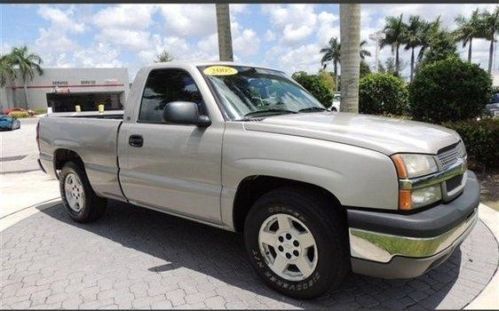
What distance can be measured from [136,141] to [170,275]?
54.5 inches

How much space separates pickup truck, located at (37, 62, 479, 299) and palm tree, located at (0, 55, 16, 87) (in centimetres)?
5321

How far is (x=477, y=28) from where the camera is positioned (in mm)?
50844

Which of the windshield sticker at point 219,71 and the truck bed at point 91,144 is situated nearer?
the windshield sticker at point 219,71

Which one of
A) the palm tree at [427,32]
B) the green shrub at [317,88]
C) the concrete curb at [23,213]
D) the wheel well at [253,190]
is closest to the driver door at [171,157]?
the wheel well at [253,190]

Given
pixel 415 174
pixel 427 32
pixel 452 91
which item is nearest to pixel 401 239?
pixel 415 174

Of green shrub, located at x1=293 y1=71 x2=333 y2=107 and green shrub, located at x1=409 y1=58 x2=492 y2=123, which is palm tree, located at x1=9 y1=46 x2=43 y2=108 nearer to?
green shrub, located at x1=293 y1=71 x2=333 y2=107

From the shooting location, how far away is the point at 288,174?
3350mm

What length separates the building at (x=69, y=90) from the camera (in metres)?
53.4

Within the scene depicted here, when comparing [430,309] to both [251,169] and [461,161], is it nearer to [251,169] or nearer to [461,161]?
[461,161]

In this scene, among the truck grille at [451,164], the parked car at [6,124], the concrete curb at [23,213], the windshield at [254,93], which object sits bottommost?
the parked car at [6,124]

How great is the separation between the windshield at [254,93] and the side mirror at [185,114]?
0.24 metres

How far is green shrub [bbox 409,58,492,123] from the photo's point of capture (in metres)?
9.67

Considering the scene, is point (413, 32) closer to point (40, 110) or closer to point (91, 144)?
point (40, 110)

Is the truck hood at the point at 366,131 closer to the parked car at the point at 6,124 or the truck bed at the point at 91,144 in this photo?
the truck bed at the point at 91,144
